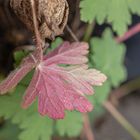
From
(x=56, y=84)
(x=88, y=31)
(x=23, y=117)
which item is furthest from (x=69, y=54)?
(x=88, y=31)

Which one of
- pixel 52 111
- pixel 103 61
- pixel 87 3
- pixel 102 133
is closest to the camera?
pixel 52 111

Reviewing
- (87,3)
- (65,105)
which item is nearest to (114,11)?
(87,3)

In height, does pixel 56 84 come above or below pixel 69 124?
above

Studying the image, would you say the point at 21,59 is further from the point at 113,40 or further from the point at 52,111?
the point at 113,40

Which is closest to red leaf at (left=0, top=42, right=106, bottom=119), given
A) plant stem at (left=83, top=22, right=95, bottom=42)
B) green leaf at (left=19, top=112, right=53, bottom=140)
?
green leaf at (left=19, top=112, right=53, bottom=140)

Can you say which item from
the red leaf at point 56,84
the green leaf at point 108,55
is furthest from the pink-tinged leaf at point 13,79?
the green leaf at point 108,55

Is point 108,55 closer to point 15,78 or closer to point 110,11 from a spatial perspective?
point 110,11
